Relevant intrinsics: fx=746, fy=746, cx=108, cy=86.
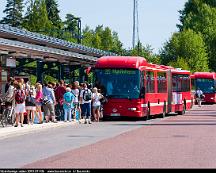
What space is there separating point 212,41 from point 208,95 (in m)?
48.5

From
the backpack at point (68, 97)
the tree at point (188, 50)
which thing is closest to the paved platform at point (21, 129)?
the backpack at point (68, 97)

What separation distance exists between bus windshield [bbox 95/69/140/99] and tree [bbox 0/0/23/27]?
101551 millimetres

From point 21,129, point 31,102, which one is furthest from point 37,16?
point 21,129

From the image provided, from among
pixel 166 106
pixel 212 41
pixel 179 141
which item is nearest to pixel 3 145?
pixel 179 141

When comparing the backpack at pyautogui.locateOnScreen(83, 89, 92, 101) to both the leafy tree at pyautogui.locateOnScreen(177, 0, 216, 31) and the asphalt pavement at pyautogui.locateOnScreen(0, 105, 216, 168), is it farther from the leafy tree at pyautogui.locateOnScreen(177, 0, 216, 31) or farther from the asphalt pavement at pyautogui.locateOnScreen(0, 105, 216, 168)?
the leafy tree at pyautogui.locateOnScreen(177, 0, 216, 31)

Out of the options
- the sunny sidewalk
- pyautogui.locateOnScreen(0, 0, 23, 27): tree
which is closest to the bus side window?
the sunny sidewalk

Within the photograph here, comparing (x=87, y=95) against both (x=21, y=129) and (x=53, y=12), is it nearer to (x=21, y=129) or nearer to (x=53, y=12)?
(x=21, y=129)

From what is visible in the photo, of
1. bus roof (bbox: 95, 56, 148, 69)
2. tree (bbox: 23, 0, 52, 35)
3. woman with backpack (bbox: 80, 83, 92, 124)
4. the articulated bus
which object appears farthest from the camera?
tree (bbox: 23, 0, 52, 35)

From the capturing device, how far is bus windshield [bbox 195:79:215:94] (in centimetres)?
7106

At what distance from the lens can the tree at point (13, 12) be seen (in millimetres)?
137038

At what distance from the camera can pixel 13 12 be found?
138 meters

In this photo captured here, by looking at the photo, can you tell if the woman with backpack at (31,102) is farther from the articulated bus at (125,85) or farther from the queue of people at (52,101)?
the articulated bus at (125,85)

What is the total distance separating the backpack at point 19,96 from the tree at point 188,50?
254ft

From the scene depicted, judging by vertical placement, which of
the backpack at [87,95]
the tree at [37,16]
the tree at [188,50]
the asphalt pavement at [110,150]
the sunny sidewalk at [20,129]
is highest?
the tree at [37,16]
